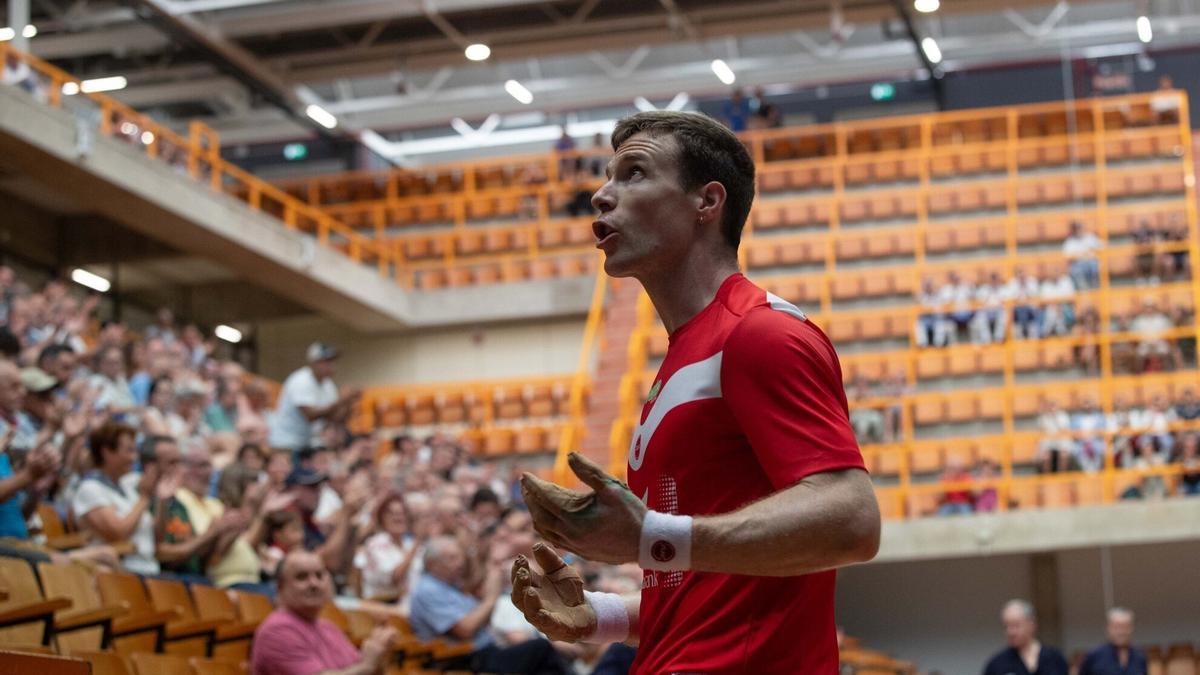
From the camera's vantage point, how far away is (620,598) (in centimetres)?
261

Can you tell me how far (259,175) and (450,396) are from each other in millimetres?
6887

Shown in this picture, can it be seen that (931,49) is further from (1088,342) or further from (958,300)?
(1088,342)

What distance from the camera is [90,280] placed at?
2064cm

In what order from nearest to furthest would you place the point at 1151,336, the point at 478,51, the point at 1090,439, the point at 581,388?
the point at 1090,439
the point at 1151,336
the point at 581,388
the point at 478,51

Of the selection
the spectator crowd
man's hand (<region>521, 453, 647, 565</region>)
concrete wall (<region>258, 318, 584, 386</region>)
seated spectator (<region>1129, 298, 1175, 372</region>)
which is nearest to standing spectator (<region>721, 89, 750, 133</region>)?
concrete wall (<region>258, 318, 584, 386</region>)

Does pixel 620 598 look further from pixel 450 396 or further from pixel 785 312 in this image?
pixel 450 396

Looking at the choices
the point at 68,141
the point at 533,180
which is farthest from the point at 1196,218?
the point at 68,141

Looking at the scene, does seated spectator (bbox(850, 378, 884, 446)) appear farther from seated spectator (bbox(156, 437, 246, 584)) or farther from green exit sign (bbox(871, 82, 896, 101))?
green exit sign (bbox(871, 82, 896, 101))

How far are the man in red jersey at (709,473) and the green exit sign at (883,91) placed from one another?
73.4 feet

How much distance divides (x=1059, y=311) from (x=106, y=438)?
12.0 meters

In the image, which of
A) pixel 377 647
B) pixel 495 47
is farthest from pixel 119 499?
pixel 495 47

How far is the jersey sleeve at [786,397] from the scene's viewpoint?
7.15 ft

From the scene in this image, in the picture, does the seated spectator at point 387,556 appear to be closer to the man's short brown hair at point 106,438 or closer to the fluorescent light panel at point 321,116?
the man's short brown hair at point 106,438

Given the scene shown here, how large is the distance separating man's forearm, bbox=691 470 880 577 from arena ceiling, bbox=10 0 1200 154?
53.7 ft
